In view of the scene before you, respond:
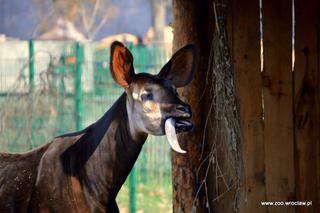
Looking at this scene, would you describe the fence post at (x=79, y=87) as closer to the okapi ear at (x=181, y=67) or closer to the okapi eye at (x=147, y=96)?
the okapi ear at (x=181, y=67)

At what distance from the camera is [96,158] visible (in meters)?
5.58

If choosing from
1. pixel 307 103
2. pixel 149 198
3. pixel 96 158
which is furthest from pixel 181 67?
pixel 149 198

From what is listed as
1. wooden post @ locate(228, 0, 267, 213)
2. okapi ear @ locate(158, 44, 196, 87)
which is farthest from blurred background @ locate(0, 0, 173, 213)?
okapi ear @ locate(158, 44, 196, 87)

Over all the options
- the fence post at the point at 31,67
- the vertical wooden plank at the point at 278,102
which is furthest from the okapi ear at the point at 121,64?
the fence post at the point at 31,67

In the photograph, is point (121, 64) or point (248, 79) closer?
point (121, 64)

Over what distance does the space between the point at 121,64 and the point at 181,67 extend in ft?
1.66

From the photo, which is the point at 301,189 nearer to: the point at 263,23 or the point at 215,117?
the point at 215,117

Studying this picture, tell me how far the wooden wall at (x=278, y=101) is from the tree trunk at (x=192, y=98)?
252 millimetres

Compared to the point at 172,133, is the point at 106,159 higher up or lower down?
lower down

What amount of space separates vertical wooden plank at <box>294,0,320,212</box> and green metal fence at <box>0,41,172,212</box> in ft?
15.2

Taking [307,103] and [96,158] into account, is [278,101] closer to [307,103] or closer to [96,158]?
[307,103]

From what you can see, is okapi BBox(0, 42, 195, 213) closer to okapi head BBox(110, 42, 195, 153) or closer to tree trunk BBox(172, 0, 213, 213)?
okapi head BBox(110, 42, 195, 153)

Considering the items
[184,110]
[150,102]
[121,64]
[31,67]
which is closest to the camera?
[184,110]

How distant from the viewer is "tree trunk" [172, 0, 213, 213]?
254 inches
